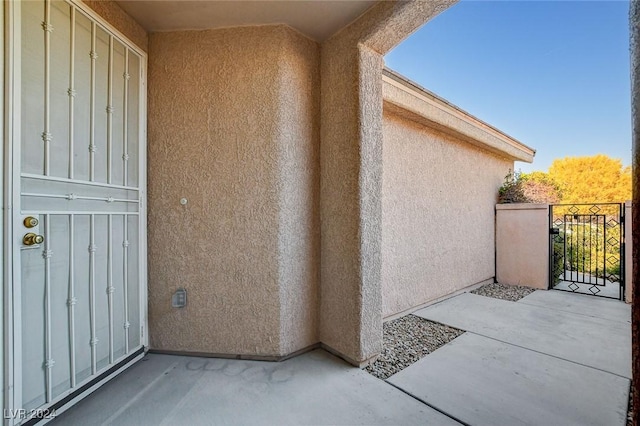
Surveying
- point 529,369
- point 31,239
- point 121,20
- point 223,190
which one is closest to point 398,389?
point 529,369

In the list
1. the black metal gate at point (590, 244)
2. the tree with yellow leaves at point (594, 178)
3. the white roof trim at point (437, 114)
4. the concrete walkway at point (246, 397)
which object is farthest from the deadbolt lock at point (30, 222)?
the tree with yellow leaves at point (594, 178)

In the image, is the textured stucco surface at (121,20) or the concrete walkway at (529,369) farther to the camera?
the textured stucco surface at (121,20)

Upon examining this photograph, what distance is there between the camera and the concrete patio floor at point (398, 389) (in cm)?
241

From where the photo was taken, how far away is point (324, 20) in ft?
Result: 10.7

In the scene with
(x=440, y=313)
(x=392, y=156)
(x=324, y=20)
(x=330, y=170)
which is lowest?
(x=440, y=313)

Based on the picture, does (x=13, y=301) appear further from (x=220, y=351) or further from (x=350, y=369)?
(x=350, y=369)

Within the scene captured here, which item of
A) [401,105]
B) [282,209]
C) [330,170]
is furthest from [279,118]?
[401,105]

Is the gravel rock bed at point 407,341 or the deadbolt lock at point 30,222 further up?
the deadbolt lock at point 30,222

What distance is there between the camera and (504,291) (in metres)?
6.68

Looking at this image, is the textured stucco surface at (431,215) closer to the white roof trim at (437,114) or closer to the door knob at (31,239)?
the white roof trim at (437,114)

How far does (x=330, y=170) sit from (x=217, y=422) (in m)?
2.93

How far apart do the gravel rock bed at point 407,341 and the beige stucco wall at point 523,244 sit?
14.3ft

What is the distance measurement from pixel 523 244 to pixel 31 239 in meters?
9.54

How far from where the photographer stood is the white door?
7.17 ft
